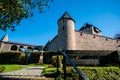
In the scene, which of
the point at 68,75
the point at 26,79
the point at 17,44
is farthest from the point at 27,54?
the point at 17,44

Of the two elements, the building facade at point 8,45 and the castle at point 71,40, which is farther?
the building facade at point 8,45

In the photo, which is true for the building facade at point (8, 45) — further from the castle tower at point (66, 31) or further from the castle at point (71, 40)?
the castle tower at point (66, 31)

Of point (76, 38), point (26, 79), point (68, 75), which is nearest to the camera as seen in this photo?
point (26, 79)

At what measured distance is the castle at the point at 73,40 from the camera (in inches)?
1957

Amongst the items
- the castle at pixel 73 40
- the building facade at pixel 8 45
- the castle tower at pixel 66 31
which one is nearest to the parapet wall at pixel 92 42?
the castle at pixel 73 40

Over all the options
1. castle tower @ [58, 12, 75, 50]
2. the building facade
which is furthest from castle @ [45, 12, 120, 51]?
the building facade

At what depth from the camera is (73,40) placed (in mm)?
50844

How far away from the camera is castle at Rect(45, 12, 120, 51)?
163 feet

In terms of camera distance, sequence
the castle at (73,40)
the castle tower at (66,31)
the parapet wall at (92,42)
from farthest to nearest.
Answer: the parapet wall at (92,42), the castle at (73,40), the castle tower at (66,31)

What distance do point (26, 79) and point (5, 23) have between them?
24.8 feet

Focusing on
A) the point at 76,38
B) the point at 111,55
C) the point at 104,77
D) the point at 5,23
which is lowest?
the point at 104,77

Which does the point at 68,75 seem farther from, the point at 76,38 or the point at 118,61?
the point at 76,38

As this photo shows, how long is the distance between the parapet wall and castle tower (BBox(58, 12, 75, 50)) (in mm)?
3569

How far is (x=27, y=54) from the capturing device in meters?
29.7
